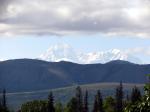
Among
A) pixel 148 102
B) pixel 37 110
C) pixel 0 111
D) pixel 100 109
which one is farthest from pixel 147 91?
pixel 37 110

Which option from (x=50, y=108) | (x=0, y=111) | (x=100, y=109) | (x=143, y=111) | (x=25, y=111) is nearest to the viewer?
(x=143, y=111)

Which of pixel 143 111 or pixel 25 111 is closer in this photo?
pixel 143 111

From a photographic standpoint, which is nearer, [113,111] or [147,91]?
[147,91]

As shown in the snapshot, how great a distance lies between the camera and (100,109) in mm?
185000

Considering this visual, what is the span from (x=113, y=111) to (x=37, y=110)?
3278 centimetres

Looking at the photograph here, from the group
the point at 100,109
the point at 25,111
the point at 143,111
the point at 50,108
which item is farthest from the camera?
the point at 25,111

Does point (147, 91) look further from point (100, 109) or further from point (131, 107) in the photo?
point (100, 109)

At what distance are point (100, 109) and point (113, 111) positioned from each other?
17.4 ft

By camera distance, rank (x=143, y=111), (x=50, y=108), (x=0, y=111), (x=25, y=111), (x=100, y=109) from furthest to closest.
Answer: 1. (x=25, y=111)
2. (x=100, y=109)
3. (x=50, y=108)
4. (x=0, y=111)
5. (x=143, y=111)

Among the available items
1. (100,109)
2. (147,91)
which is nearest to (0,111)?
(100,109)

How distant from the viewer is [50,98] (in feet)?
576

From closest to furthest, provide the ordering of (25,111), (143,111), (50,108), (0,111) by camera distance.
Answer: (143,111) < (0,111) < (50,108) < (25,111)

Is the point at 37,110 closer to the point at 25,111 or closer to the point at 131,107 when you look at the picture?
the point at 25,111

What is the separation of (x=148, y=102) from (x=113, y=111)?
567ft
